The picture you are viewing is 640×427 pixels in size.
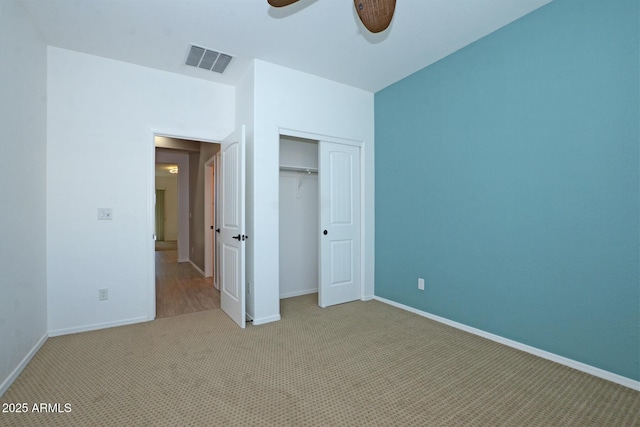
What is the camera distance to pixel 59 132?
9.27ft

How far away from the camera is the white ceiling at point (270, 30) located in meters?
2.30

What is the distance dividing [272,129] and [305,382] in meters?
2.41

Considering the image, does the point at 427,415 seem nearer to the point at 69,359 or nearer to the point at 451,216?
the point at 451,216

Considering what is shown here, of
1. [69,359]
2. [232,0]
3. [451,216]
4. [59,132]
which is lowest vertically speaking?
[69,359]

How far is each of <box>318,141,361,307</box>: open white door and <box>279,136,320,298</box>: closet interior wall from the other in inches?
19.9

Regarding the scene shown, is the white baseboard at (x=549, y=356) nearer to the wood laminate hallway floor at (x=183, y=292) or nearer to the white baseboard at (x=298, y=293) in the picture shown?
the white baseboard at (x=298, y=293)

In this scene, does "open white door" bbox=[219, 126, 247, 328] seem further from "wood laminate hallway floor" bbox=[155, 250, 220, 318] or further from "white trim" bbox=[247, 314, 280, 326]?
"wood laminate hallway floor" bbox=[155, 250, 220, 318]

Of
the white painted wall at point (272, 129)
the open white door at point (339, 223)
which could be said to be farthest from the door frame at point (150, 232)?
the open white door at point (339, 223)

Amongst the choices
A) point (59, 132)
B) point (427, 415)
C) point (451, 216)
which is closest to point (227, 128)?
point (59, 132)

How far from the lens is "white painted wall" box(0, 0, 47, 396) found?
6.51 feet

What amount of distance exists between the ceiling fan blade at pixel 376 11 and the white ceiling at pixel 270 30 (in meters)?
0.98

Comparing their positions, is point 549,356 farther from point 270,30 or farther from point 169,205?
point 169,205

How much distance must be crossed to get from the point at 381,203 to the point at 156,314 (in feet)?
9.73

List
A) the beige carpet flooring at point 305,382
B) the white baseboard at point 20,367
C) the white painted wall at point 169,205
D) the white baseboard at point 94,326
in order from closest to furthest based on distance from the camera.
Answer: the beige carpet flooring at point 305,382 < the white baseboard at point 20,367 < the white baseboard at point 94,326 < the white painted wall at point 169,205
